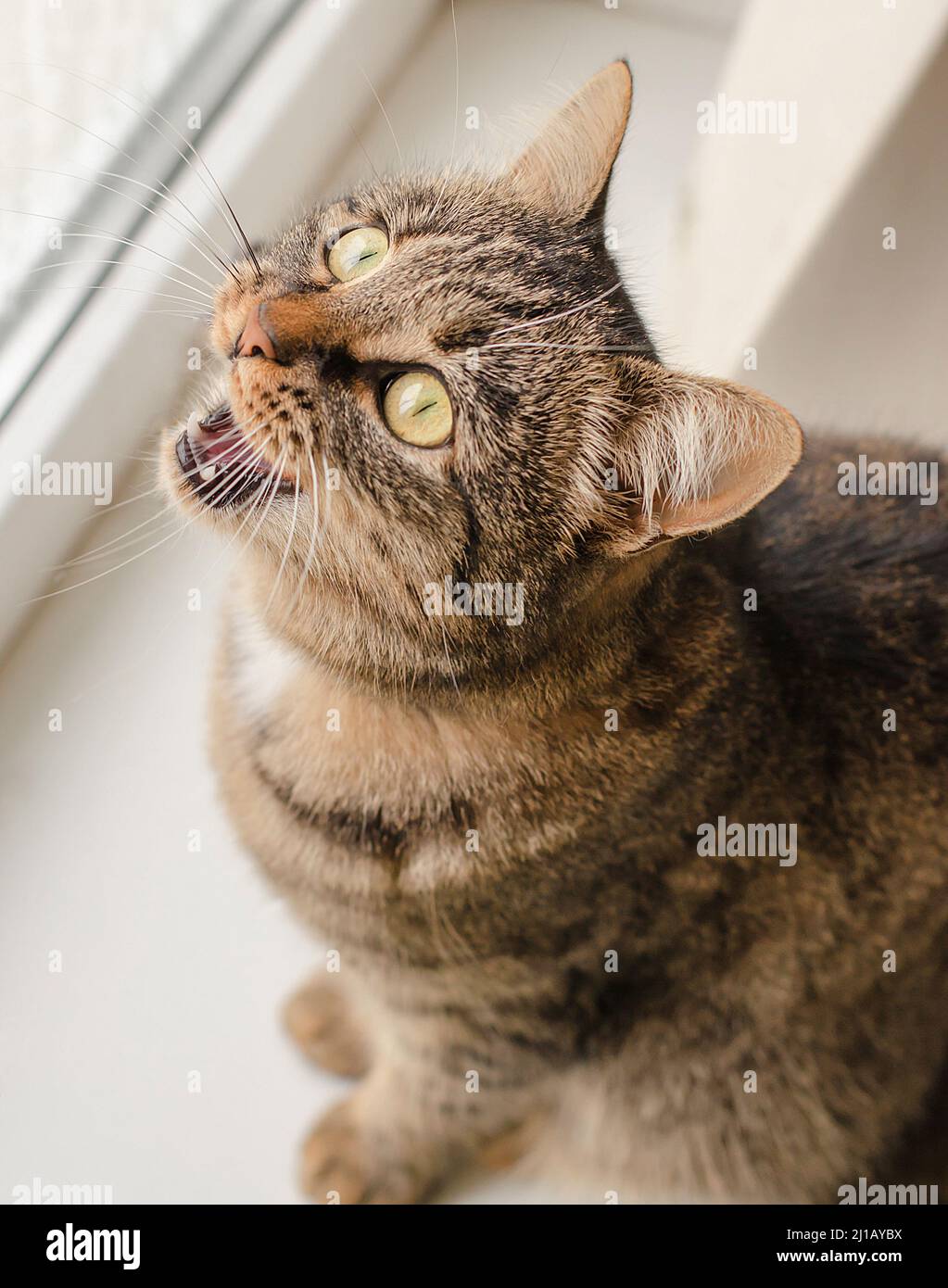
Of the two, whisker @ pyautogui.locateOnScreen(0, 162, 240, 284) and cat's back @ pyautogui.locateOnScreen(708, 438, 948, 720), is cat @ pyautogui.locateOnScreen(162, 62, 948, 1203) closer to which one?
cat's back @ pyautogui.locateOnScreen(708, 438, 948, 720)

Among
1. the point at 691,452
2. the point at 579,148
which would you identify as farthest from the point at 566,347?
the point at 579,148

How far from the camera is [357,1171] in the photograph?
1104 millimetres

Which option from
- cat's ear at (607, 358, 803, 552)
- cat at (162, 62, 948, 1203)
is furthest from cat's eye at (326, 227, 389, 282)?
cat's ear at (607, 358, 803, 552)

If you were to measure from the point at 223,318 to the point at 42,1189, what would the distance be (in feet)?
2.89

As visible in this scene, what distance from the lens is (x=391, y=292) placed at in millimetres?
781

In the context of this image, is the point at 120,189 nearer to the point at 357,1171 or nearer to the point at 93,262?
the point at 93,262

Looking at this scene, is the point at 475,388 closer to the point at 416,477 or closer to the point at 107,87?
the point at 416,477

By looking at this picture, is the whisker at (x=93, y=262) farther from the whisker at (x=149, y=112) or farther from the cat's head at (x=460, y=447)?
the cat's head at (x=460, y=447)

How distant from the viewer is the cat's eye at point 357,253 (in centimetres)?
85

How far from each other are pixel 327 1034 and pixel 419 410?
29.3 inches

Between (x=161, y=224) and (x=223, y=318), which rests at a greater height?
(x=161, y=224)

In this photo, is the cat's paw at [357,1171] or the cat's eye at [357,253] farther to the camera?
the cat's paw at [357,1171]

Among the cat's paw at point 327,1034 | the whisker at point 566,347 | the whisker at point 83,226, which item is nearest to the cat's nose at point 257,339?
the whisker at point 566,347
